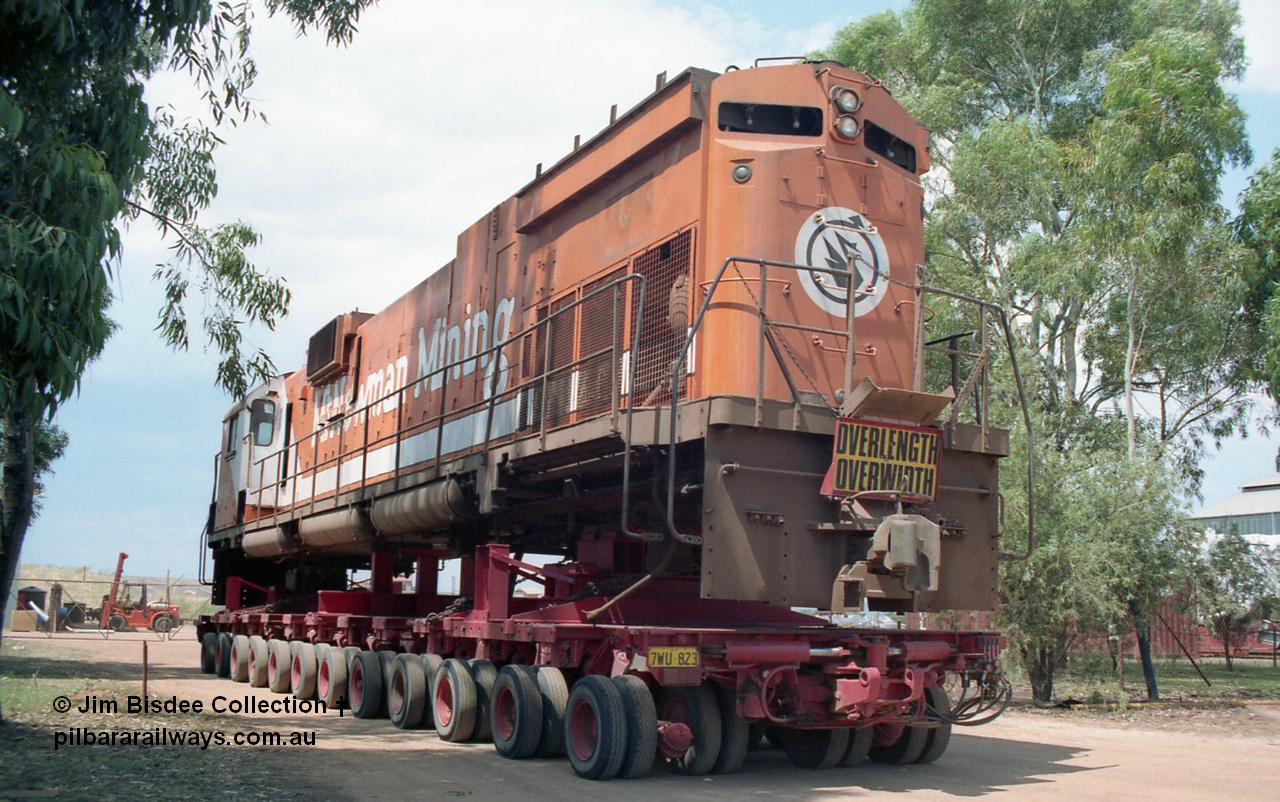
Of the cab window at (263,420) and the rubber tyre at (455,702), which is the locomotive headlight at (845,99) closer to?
the rubber tyre at (455,702)

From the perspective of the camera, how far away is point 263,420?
2053 centimetres

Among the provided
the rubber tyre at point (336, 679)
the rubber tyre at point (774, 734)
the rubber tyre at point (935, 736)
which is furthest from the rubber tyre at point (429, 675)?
the rubber tyre at point (935, 736)

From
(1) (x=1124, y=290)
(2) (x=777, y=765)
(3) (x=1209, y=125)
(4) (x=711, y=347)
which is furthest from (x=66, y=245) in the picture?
(1) (x=1124, y=290)

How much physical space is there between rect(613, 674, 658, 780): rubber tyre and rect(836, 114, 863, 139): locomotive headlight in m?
4.65

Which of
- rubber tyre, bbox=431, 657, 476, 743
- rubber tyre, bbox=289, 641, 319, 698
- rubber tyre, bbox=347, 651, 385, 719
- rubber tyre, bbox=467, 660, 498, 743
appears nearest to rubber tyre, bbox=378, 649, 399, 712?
rubber tyre, bbox=347, 651, 385, 719

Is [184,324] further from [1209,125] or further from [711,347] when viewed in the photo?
[1209,125]

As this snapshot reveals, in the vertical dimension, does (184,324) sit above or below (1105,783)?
above

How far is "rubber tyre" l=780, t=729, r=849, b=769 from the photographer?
9.67 meters

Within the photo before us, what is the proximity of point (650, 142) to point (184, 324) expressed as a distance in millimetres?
6217

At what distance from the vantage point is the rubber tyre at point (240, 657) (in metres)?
18.8

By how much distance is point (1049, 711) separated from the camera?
57.5ft

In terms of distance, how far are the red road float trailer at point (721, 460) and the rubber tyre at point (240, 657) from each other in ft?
23.6

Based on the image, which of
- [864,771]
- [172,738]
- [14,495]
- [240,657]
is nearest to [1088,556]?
[864,771]

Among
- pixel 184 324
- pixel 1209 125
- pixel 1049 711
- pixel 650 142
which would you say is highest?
pixel 1209 125
